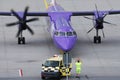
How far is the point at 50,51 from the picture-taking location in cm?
4162

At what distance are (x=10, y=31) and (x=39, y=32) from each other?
105 inches

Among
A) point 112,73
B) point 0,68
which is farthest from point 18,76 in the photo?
point 112,73

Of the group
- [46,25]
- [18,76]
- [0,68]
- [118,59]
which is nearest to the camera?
[18,76]

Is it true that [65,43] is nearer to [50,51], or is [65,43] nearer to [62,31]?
[62,31]

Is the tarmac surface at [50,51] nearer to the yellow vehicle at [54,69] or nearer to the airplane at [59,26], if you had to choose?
the yellow vehicle at [54,69]

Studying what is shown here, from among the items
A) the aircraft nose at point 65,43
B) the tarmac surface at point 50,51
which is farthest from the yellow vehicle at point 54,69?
the aircraft nose at point 65,43

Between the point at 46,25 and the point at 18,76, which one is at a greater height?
the point at 46,25

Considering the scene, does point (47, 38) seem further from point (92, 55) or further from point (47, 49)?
point (92, 55)

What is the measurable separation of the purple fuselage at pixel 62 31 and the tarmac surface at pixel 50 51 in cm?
136

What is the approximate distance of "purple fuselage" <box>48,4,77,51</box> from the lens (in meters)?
38.7

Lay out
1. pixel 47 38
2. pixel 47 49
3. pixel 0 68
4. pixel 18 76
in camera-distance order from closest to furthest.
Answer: pixel 18 76, pixel 0 68, pixel 47 49, pixel 47 38

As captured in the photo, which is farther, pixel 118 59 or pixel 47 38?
pixel 47 38

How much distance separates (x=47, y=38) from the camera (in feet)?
150

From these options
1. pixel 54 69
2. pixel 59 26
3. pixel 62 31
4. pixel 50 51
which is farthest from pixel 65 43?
pixel 54 69
